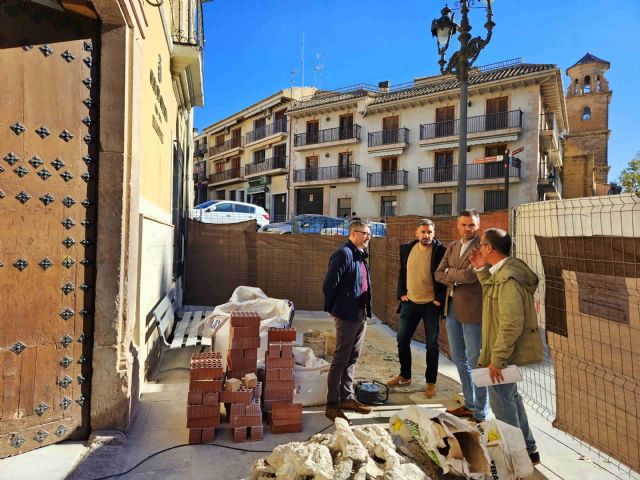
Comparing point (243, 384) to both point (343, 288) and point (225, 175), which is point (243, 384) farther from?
point (225, 175)

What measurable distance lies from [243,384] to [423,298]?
2086 mm

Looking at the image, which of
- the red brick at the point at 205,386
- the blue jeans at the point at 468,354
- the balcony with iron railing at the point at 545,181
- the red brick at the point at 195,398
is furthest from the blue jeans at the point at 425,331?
the balcony with iron railing at the point at 545,181

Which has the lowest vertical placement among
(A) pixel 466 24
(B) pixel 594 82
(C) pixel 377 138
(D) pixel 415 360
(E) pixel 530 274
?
(D) pixel 415 360

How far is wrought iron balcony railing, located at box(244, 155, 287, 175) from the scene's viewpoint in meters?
37.6

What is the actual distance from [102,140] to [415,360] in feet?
15.2

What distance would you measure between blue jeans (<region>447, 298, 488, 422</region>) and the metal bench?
3.19 metres

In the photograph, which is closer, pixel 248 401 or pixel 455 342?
pixel 248 401

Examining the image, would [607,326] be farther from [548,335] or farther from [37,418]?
[37,418]

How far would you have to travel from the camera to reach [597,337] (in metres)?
2.88

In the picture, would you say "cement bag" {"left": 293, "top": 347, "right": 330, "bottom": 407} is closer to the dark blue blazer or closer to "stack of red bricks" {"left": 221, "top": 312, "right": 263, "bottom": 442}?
"stack of red bricks" {"left": 221, "top": 312, "right": 263, "bottom": 442}

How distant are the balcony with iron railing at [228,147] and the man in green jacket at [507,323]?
41.1 m

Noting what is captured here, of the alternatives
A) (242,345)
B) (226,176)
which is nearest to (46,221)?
(242,345)

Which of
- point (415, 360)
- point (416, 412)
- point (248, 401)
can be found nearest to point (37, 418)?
point (248, 401)

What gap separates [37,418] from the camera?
2988mm
